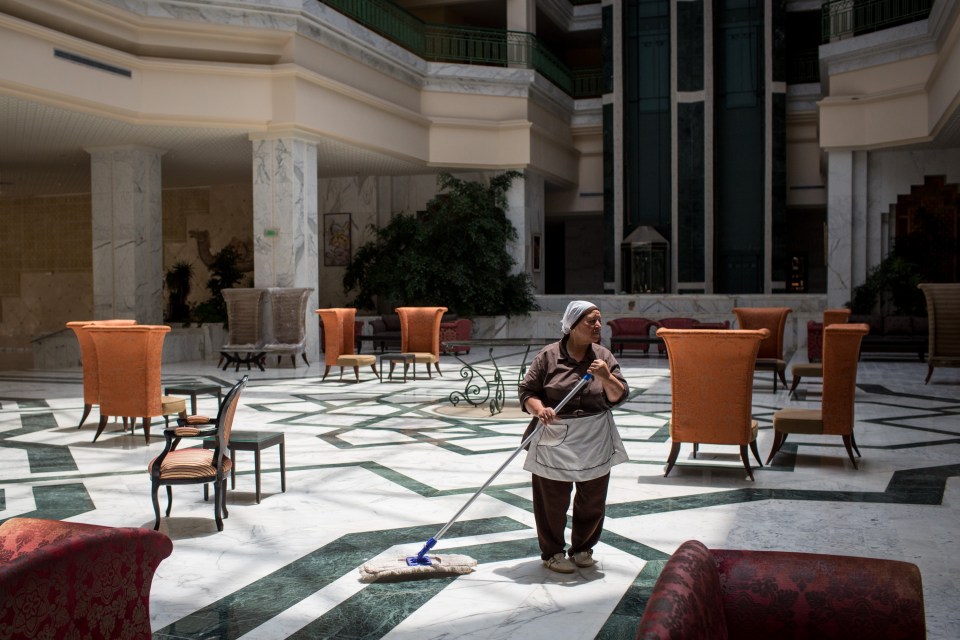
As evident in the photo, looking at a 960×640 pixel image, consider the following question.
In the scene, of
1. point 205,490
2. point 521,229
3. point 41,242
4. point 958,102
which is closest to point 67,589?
point 205,490

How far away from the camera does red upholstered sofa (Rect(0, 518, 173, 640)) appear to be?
1804 mm

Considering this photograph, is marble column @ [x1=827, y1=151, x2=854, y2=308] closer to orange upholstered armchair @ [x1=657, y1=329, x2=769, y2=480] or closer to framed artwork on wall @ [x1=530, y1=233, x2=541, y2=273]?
framed artwork on wall @ [x1=530, y1=233, x2=541, y2=273]

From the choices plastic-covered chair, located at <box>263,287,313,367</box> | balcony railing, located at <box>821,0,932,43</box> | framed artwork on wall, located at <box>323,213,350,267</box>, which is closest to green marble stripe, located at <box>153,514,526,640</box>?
plastic-covered chair, located at <box>263,287,313,367</box>

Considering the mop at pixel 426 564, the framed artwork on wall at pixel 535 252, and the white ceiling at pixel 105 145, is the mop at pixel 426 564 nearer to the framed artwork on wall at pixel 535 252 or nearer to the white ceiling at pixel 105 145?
the white ceiling at pixel 105 145

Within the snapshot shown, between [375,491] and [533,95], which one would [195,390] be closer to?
[375,491]

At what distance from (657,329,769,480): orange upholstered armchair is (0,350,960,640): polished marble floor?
304 millimetres

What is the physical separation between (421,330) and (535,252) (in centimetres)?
864

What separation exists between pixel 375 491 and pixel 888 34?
46.2 ft

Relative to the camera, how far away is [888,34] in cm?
1580

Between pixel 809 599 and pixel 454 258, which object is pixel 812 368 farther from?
pixel 454 258

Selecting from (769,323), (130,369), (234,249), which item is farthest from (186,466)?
(234,249)

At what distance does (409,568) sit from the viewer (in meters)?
3.95

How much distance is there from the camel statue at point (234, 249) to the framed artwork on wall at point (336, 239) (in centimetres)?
219

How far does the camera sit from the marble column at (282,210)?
15.0 m
